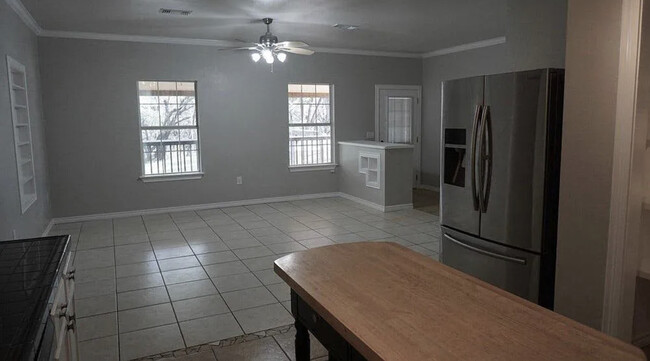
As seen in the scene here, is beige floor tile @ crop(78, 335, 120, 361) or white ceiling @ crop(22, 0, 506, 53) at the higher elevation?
white ceiling @ crop(22, 0, 506, 53)

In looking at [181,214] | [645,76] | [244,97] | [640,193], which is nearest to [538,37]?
[645,76]

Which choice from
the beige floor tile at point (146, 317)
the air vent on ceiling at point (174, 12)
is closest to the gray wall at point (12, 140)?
the beige floor tile at point (146, 317)

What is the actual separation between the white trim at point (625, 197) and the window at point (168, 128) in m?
5.65

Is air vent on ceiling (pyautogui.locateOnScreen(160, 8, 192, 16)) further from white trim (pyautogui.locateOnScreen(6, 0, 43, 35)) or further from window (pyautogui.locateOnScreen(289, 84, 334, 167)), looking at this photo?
window (pyautogui.locateOnScreen(289, 84, 334, 167))

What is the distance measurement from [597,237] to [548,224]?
16.2 inches

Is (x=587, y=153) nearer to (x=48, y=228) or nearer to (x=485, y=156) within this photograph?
(x=485, y=156)

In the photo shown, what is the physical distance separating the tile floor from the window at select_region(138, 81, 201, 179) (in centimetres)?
74

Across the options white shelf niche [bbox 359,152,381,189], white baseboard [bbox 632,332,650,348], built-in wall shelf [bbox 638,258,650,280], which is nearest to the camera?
built-in wall shelf [bbox 638,258,650,280]

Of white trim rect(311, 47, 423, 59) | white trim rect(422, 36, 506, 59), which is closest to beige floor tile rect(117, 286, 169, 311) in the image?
white trim rect(311, 47, 423, 59)

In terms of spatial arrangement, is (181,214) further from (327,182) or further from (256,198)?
(327,182)

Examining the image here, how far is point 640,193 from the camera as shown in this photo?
2.16 m

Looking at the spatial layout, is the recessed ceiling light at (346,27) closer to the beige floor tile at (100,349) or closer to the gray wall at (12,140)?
the gray wall at (12,140)

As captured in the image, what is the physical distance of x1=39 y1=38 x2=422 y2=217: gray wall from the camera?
6.02m

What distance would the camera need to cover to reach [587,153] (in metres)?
2.23
